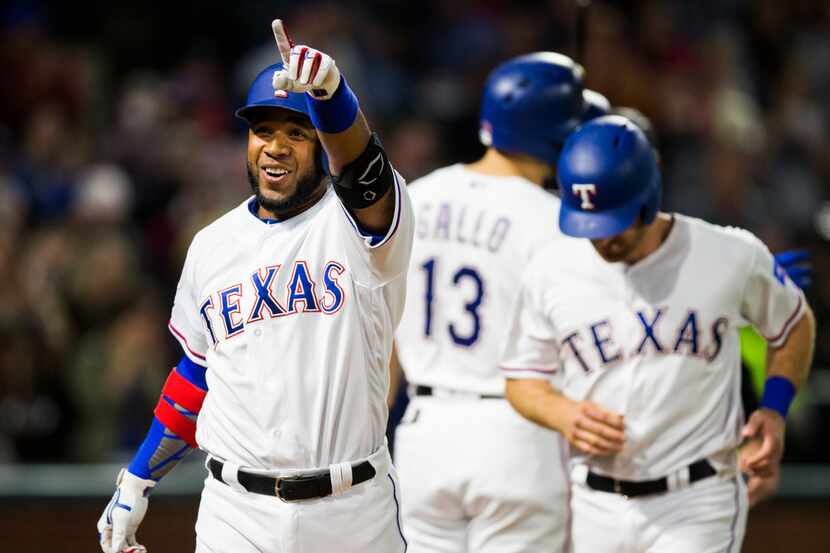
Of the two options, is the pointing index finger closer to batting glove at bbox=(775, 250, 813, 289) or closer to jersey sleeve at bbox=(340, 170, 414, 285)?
jersey sleeve at bbox=(340, 170, 414, 285)

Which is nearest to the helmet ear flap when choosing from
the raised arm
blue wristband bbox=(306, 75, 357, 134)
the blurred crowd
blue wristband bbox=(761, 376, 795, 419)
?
blue wristband bbox=(761, 376, 795, 419)

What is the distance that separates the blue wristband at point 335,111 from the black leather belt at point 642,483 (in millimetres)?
1650

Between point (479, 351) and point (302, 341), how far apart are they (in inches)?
52.5

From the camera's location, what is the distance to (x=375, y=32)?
406 inches

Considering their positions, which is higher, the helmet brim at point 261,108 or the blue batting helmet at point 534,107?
the helmet brim at point 261,108

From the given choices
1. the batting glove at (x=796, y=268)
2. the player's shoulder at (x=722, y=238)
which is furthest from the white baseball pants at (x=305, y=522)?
the batting glove at (x=796, y=268)

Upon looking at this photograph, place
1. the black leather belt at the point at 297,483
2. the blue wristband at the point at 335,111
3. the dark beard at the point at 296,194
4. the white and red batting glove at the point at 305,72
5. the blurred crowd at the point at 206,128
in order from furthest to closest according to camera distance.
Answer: the blurred crowd at the point at 206,128
the dark beard at the point at 296,194
the black leather belt at the point at 297,483
the blue wristband at the point at 335,111
the white and red batting glove at the point at 305,72

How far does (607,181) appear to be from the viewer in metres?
4.50

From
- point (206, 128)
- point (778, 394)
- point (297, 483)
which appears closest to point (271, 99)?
point (297, 483)

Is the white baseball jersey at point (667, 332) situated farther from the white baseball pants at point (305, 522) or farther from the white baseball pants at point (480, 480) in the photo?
the white baseball pants at point (305, 522)

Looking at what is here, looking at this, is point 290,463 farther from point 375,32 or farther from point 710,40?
point 710,40

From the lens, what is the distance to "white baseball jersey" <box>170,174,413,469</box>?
3.86 meters

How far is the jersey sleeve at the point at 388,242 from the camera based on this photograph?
12.0 feet

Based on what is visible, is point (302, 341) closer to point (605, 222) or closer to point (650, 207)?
point (605, 222)
